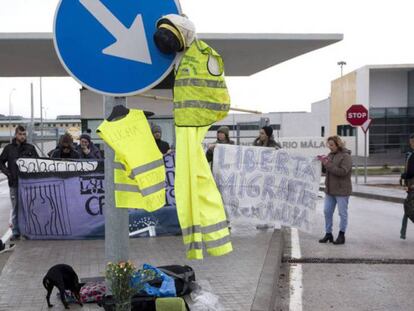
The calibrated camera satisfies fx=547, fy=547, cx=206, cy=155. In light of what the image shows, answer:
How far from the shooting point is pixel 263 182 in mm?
9781

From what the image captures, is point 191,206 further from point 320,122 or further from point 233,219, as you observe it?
point 320,122

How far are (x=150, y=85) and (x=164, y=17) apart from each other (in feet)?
1.23

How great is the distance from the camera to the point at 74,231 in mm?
8672

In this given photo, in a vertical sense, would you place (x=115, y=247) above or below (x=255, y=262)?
above

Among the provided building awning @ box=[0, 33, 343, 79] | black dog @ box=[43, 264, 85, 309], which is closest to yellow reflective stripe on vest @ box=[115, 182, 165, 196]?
black dog @ box=[43, 264, 85, 309]

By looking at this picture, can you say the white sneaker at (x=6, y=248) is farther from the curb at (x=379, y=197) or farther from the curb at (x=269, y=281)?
the curb at (x=379, y=197)

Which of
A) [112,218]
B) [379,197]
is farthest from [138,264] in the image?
[379,197]

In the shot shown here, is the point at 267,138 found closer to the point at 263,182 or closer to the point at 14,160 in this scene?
the point at 263,182

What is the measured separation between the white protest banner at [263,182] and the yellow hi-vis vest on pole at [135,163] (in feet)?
21.8

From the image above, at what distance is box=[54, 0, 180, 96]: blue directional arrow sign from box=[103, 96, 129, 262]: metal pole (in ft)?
0.63

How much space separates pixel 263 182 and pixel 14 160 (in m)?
4.26

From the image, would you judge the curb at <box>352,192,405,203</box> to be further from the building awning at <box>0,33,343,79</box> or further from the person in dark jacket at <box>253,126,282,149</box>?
the person in dark jacket at <box>253,126,282,149</box>

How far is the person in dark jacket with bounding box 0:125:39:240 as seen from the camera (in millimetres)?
8773

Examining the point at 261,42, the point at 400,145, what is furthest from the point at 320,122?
the point at 261,42
